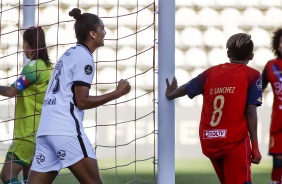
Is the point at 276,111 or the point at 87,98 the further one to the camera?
the point at 276,111

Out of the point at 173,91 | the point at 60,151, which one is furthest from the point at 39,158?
the point at 173,91

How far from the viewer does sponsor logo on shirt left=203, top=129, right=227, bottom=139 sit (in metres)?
5.34

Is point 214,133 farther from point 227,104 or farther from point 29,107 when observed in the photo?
point 29,107

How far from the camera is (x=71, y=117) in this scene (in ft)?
16.3

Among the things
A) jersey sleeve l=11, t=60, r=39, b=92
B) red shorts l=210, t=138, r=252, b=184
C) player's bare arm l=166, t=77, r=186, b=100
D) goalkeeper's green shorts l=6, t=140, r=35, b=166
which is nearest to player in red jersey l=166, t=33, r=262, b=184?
red shorts l=210, t=138, r=252, b=184

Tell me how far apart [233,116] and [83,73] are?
1013mm

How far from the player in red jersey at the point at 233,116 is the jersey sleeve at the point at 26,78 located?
1518 mm

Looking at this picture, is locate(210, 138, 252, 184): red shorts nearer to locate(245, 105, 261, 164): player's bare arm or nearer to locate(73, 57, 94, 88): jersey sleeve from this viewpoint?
locate(245, 105, 261, 164): player's bare arm

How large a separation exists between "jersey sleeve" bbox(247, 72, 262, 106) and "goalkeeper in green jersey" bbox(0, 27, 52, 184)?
69.7 inches

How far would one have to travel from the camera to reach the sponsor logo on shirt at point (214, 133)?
17.5ft

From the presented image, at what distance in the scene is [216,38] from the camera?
1505 cm

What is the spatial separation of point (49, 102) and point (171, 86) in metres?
0.90

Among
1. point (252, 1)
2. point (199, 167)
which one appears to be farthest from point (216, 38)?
point (199, 167)

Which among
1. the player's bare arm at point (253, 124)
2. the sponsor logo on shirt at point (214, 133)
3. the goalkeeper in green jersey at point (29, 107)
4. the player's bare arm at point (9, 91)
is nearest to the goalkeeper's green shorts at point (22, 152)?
the goalkeeper in green jersey at point (29, 107)
